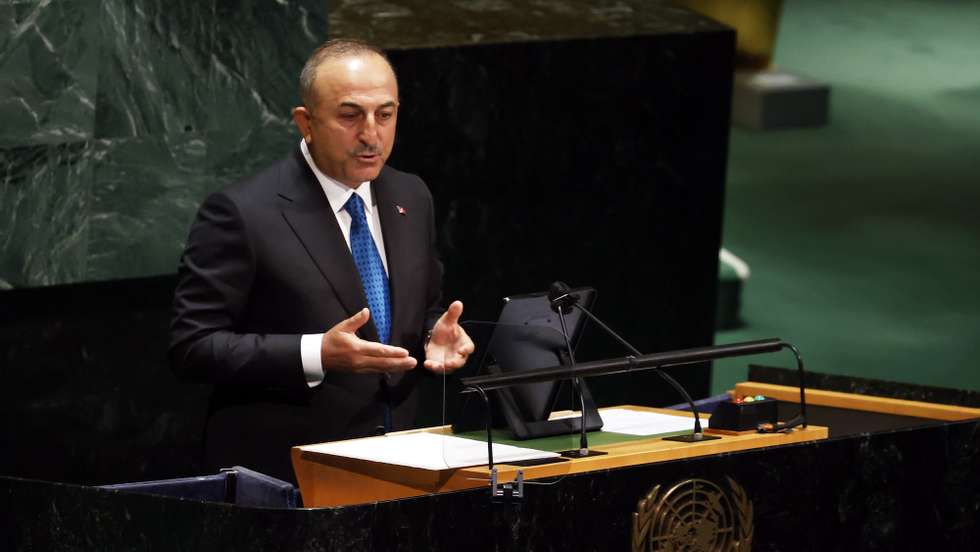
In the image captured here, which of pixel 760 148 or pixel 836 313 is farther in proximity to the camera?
pixel 760 148

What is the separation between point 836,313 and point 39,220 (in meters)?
4.50

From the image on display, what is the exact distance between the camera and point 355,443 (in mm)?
3291

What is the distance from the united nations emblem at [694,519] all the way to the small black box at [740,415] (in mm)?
221

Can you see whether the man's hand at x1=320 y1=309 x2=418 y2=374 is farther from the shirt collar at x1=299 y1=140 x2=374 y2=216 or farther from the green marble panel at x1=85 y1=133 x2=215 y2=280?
the green marble panel at x1=85 y1=133 x2=215 y2=280

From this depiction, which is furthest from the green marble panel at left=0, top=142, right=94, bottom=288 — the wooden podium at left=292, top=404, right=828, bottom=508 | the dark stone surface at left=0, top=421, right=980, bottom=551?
the wooden podium at left=292, top=404, right=828, bottom=508

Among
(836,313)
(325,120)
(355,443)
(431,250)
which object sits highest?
(325,120)

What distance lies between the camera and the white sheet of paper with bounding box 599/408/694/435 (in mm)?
3451

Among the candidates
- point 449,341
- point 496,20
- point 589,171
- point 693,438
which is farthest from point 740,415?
point 496,20

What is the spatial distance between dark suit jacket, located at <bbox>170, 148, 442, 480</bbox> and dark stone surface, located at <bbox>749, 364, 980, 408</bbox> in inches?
39.4

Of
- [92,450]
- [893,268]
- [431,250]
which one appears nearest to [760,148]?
[893,268]

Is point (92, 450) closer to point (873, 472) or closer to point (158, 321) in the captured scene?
point (158, 321)

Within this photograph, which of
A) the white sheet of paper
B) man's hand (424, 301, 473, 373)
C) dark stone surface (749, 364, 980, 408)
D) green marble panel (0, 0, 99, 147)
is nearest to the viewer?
the white sheet of paper

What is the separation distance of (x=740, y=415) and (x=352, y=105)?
999 millimetres

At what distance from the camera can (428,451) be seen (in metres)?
3.22
